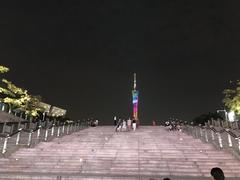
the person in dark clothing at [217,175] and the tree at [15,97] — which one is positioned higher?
the tree at [15,97]

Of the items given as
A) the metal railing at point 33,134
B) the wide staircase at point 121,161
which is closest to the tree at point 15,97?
the metal railing at point 33,134

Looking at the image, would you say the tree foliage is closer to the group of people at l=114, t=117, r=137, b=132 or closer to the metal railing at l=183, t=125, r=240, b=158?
the group of people at l=114, t=117, r=137, b=132

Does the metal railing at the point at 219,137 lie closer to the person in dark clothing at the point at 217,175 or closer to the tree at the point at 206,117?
the person in dark clothing at the point at 217,175

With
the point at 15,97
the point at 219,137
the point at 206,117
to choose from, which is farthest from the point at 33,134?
the point at 206,117

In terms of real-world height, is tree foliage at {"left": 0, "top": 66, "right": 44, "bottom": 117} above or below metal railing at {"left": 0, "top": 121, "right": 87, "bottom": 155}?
above

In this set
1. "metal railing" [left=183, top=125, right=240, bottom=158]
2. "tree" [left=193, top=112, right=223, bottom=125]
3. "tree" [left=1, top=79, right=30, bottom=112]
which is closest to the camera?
"metal railing" [left=183, top=125, right=240, bottom=158]

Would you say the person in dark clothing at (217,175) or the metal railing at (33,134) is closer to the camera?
the person in dark clothing at (217,175)

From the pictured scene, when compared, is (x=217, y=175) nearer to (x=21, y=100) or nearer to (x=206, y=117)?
(x=21, y=100)

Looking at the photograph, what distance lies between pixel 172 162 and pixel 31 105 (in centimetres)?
2907

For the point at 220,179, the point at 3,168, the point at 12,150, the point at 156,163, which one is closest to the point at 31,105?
the point at 12,150

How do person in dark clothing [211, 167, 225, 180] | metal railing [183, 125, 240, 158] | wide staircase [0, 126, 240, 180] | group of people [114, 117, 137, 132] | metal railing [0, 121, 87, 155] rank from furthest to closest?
1. group of people [114, 117, 137, 132]
2. metal railing [0, 121, 87, 155]
3. metal railing [183, 125, 240, 158]
4. wide staircase [0, 126, 240, 180]
5. person in dark clothing [211, 167, 225, 180]

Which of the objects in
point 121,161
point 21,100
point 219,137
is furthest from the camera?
point 21,100

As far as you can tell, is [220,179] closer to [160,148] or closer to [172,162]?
[172,162]

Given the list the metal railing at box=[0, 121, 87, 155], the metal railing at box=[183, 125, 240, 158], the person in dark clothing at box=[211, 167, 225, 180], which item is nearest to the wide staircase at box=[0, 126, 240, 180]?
the metal railing at box=[183, 125, 240, 158]
